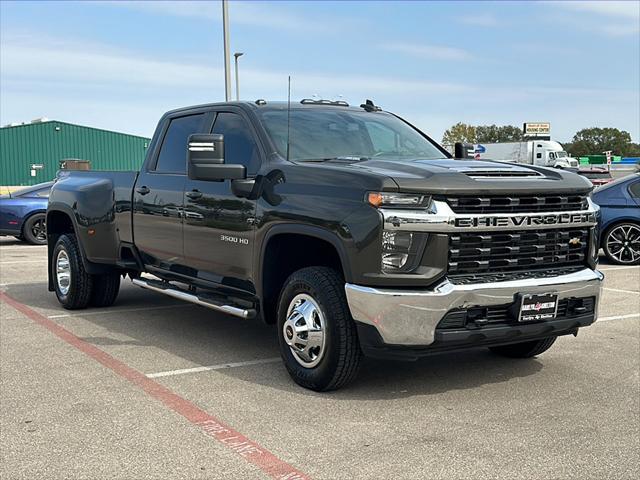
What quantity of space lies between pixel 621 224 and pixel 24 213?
11530 millimetres

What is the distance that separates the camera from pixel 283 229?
16.3ft

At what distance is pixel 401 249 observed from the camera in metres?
4.35

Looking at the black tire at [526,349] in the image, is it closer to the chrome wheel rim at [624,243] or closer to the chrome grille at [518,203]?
the chrome grille at [518,203]

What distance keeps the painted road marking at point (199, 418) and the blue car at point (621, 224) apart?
8.51 metres

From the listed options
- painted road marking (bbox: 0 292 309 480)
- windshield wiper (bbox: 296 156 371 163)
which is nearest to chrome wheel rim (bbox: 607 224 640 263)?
windshield wiper (bbox: 296 156 371 163)

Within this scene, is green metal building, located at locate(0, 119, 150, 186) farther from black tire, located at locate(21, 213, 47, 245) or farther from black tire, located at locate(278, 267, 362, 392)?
black tire, located at locate(278, 267, 362, 392)

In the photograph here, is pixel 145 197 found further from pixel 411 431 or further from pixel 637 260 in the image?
pixel 637 260

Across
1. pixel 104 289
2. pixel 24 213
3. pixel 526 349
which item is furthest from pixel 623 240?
pixel 24 213

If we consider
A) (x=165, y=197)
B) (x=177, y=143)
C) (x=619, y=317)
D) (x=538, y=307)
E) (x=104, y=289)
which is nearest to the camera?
(x=538, y=307)

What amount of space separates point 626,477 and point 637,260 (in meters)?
A: 9.01

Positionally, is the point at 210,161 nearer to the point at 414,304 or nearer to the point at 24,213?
the point at 414,304

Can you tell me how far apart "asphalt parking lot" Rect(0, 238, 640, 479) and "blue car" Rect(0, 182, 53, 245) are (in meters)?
9.31

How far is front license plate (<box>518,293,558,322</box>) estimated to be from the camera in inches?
179

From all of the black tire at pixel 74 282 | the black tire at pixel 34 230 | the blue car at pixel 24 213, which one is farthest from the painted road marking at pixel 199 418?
the black tire at pixel 34 230
